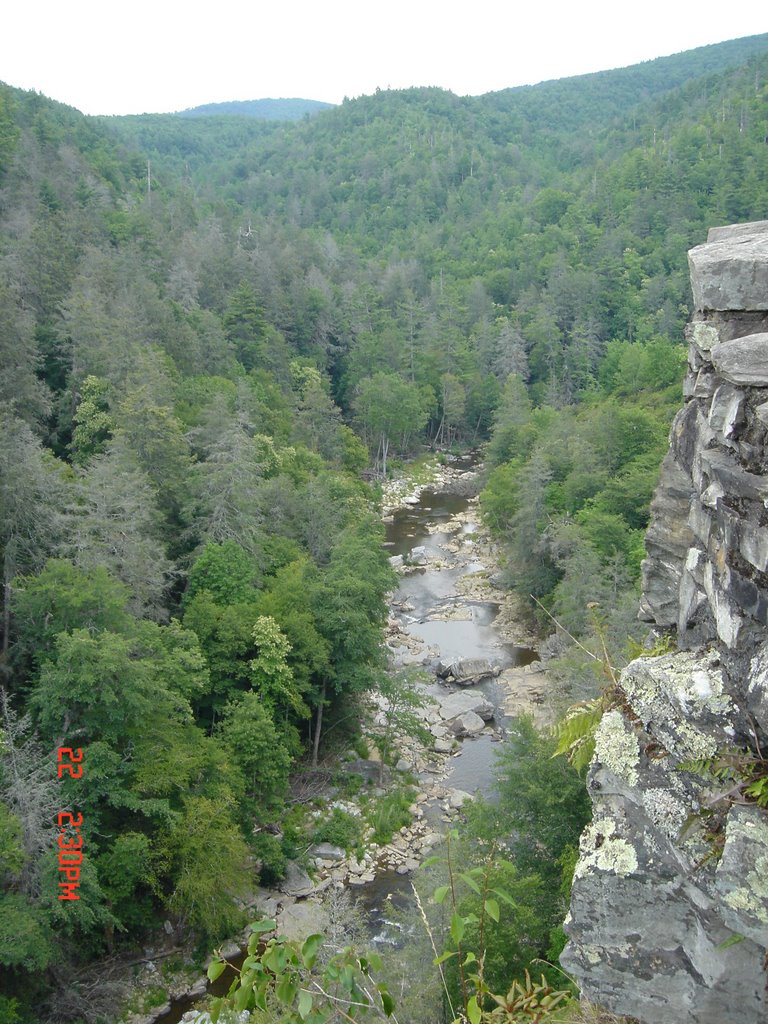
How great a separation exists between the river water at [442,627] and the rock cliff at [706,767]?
10748mm

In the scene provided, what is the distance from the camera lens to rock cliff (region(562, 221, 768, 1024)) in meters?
5.97

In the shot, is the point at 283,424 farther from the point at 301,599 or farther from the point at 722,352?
the point at 722,352

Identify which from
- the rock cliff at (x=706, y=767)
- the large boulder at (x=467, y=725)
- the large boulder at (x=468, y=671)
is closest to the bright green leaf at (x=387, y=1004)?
the rock cliff at (x=706, y=767)

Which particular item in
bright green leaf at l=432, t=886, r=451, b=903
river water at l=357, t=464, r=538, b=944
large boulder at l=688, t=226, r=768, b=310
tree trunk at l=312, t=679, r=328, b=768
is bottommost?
river water at l=357, t=464, r=538, b=944

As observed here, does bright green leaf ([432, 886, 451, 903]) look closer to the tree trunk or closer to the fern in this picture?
the fern

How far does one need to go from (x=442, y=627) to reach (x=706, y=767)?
30485 millimetres

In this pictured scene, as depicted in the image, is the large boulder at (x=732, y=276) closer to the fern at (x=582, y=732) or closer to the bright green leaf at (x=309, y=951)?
the fern at (x=582, y=732)

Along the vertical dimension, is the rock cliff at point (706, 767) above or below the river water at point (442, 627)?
above

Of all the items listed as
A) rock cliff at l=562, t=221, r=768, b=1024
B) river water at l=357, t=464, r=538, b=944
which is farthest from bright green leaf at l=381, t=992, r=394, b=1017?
river water at l=357, t=464, r=538, b=944

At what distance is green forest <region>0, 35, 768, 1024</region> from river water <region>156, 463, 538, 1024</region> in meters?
2.21

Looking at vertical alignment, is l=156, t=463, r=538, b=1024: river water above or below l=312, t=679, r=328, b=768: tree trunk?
below

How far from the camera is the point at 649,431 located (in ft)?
134

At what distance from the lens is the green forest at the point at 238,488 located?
17531 millimetres

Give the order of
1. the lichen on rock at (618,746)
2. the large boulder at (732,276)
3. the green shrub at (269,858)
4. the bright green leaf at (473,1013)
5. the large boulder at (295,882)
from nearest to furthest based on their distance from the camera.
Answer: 1. the bright green leaf at (473,1013)
2. the lichen on rock at (618,746)
3. the large boulder at (732,276)
4. the green shrub at (269,858)
5. the large boulder at (295,882)
